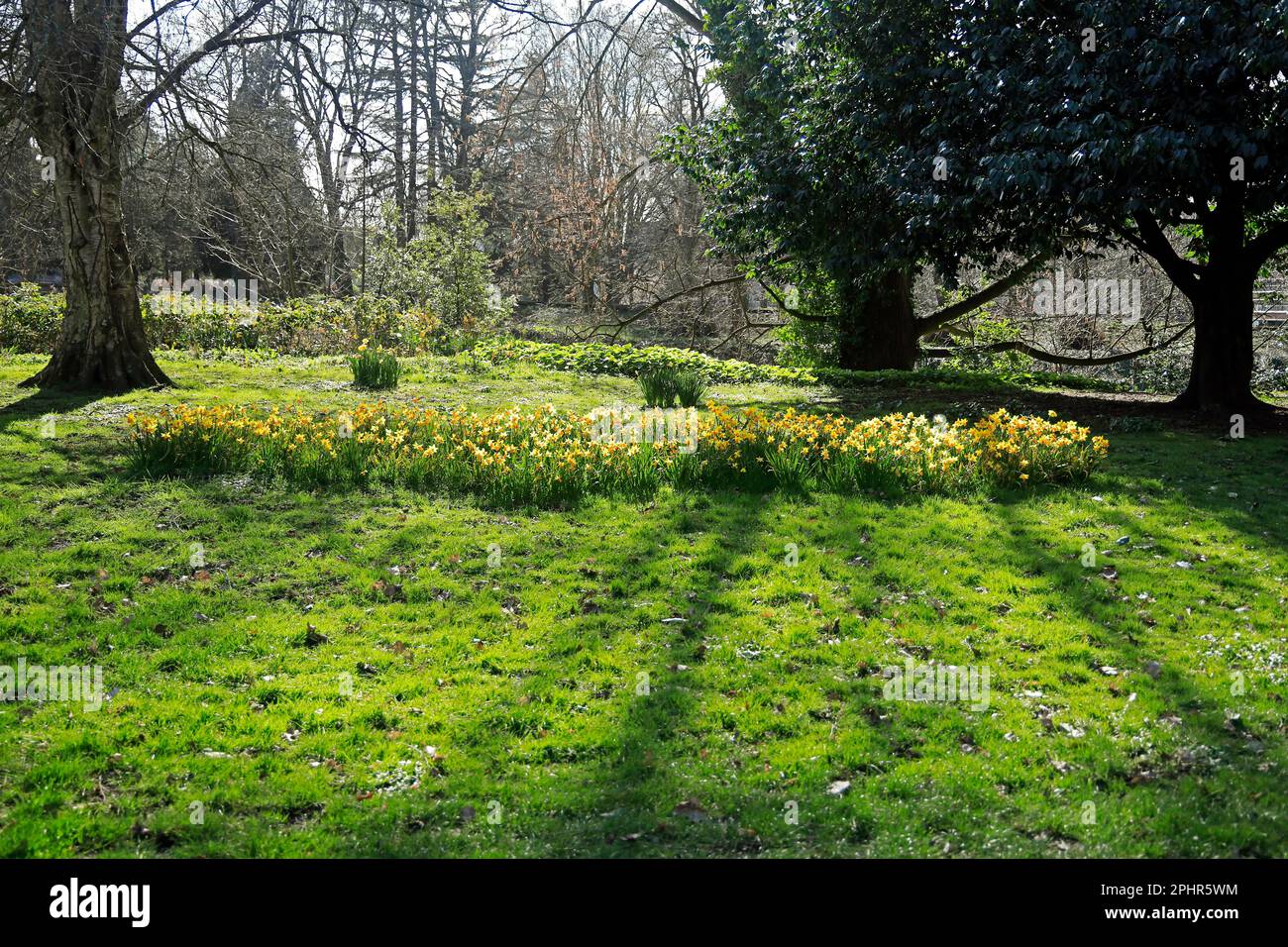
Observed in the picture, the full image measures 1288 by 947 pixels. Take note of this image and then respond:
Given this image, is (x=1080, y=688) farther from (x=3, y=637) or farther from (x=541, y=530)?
(x=3, y=637)

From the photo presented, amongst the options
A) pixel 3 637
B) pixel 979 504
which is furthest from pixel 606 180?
pixel 3 637

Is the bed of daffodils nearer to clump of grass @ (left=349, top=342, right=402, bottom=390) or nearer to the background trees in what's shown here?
the background trees

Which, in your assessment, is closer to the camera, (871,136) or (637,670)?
(637,670)

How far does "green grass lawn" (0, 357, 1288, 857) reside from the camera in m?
3.38

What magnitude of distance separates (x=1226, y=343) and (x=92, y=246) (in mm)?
13802

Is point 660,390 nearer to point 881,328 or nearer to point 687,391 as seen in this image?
point 687,391

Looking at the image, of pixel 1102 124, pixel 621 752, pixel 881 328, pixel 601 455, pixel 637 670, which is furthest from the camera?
pixel 881 328

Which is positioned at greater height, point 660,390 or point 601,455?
point 660,390

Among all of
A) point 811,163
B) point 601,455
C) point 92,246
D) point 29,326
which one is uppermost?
point 811,163

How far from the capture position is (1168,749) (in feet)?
12.5

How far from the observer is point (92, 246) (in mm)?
10391

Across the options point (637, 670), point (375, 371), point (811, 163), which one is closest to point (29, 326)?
point (375, 371)

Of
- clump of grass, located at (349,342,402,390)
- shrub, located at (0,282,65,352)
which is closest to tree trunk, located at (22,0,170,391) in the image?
clump of grass, located at (349,342,402,390)

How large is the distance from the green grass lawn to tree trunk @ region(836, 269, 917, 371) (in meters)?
8.67
